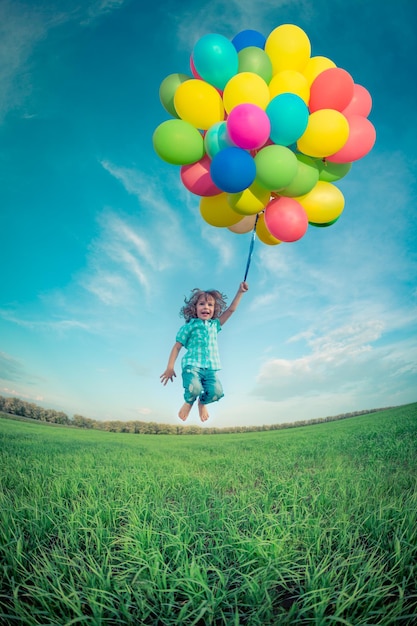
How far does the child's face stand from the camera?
455 centimetres

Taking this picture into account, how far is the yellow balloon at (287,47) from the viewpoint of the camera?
357 cm

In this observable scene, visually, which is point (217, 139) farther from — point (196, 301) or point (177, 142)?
point (196, 301)

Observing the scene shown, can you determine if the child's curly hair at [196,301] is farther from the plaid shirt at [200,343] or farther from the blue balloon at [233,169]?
the blue balloon at [233,169]

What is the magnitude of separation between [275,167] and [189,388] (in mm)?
2634

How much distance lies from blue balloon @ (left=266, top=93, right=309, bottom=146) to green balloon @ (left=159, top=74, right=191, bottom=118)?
127 centimetres

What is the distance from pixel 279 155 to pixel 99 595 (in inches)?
137

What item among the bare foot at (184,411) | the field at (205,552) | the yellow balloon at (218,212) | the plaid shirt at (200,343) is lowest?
the field at (205,552)

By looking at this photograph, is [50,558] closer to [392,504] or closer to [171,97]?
[392,504]

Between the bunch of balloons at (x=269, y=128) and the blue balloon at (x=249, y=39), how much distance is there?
0.01m

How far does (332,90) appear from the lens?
344 centimetres

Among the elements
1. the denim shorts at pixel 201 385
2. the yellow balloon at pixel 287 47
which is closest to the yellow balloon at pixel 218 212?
the yellow balloon at pixel 287 47

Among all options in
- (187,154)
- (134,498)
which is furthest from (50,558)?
(187,154)

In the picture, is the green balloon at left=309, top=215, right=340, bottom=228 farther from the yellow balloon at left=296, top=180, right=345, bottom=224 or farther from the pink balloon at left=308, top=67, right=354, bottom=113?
the pink balloon at left=308, top=67, right=354, bottom=113

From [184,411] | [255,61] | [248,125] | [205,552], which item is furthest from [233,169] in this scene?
[205,552]
